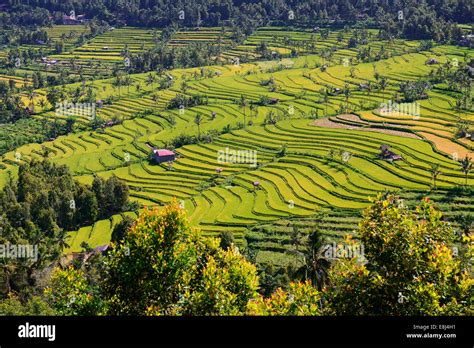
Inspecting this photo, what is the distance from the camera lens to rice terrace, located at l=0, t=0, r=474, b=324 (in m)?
56.9

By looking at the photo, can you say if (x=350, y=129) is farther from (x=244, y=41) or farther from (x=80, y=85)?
(x=244, y=41)

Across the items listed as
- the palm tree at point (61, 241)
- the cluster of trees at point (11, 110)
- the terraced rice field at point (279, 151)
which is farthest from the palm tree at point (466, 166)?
the cluster of trees at point (11, 110)

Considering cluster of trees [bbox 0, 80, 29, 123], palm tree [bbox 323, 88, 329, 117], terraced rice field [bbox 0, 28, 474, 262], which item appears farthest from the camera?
cluster of trees [bbox 0, 80, 29, 123]

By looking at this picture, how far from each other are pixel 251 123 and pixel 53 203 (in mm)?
34168

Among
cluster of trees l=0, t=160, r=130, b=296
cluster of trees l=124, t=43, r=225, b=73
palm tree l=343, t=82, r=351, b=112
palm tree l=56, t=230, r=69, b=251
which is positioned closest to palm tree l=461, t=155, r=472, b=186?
palm tree l=343, t=82, r=351, b=112

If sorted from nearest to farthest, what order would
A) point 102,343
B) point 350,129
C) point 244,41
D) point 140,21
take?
point 102,343 < point 350,129 < point 244,41 < point 140,21

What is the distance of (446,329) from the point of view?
930 cm

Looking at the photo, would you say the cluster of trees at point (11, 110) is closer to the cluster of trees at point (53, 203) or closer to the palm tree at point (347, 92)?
the cluster of trees at point (53, 203)

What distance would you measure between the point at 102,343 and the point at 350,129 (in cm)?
7196

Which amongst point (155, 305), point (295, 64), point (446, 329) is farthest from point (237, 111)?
point (446, 329)

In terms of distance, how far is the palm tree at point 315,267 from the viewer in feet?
106

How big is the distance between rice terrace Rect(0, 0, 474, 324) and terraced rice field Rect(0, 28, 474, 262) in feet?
0.80

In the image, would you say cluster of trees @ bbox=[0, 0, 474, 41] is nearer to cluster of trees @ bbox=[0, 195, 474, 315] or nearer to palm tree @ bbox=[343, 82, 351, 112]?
palm tree @ bbox=[343, 82, 351, 112]

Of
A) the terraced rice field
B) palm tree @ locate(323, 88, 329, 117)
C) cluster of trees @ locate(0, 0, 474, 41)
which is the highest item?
cluster of trees @ locate(0, 0, 474, 41)
